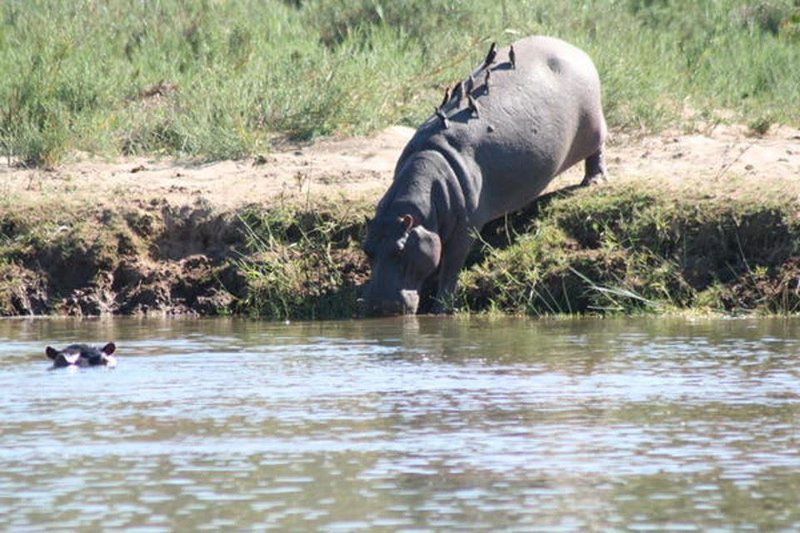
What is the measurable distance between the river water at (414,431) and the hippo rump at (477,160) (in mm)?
978

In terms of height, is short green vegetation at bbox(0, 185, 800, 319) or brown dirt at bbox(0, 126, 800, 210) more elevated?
brown dirt at bbox(0, 126, 800, 210)

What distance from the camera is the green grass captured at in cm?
1485

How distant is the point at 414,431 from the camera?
737 centimetres

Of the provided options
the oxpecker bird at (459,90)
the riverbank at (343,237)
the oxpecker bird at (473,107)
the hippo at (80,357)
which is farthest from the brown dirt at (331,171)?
the hippo at (80,357)

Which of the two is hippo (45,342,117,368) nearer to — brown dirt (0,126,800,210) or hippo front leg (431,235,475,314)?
hippo front leg (431,235,475,314)

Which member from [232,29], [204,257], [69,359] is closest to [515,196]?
[204,257]

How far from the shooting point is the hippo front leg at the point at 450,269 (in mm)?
12141

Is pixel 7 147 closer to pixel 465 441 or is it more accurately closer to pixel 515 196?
pixel 515 196

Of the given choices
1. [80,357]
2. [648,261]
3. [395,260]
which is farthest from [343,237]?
[80,357]

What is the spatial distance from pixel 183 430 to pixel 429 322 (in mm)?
4286

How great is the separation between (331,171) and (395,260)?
2207 millimetres

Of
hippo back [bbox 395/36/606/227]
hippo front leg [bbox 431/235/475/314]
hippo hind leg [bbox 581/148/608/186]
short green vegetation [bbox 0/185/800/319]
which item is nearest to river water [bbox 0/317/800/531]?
short green vegetation [bbox 0/185/800/319]

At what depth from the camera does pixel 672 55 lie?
1666 cm

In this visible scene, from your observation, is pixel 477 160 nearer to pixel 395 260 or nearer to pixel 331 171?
pixel 395 260
